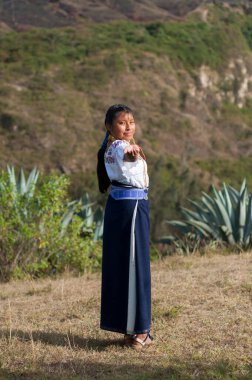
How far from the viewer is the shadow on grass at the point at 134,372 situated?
11.6 feet

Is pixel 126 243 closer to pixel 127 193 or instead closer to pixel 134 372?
pixel 127 193

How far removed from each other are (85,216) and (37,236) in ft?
11.8

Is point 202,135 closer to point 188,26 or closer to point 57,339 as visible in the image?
point 188,26

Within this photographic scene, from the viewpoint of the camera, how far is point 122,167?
3.97 meters

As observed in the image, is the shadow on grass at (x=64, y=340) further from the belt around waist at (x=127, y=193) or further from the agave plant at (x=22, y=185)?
the agave plant at (x=22, y=185)

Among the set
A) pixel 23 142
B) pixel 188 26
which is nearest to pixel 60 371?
pixel 23 142

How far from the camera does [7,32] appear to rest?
52031 mm

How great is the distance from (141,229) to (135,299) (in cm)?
40

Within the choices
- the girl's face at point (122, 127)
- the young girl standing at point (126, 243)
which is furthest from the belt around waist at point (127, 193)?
the girl's face at point (122, 127)

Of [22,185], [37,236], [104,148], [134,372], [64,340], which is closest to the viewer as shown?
[134,372]

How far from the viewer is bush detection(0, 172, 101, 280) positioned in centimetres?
798

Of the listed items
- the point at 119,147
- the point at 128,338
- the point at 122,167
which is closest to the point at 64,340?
the point at 128,338

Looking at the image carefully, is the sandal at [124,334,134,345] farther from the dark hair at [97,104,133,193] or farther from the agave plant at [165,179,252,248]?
Result: the agave plant at [165,179,252,248]

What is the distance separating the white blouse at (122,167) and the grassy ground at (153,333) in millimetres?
989
